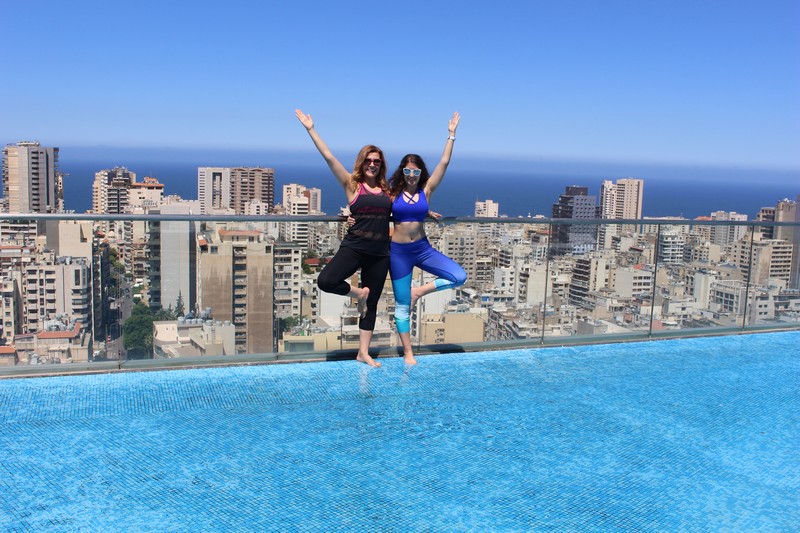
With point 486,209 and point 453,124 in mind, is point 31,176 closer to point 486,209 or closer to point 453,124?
point 486,209

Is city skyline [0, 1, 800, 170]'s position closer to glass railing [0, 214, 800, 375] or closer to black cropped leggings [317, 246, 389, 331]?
glass railing [0, 214, 800, 375]

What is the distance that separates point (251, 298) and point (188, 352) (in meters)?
0.55

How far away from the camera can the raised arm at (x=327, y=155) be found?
462cm

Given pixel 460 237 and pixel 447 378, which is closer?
pixel 447 378

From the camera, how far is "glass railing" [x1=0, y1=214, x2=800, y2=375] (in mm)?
4465

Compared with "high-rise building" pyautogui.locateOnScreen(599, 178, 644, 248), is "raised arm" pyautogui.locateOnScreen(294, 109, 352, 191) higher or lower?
lower

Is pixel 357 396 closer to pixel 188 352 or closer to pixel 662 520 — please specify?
pixel 188 352

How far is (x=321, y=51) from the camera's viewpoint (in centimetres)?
15488

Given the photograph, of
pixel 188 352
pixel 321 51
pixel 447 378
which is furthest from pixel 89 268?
pixel 321 51

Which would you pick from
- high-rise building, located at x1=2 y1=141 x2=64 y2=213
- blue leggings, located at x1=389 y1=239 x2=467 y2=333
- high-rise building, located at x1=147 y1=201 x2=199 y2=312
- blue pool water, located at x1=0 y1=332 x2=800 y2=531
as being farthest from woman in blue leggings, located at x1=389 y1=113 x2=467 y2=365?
high-rise building, located at x1=2 y1=141 x2=64 y2=213

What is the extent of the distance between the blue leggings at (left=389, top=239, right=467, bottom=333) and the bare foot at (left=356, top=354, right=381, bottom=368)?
276 millimetres

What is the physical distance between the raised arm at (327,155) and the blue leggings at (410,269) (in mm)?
528

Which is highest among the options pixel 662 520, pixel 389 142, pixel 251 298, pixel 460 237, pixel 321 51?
pixel 321 51

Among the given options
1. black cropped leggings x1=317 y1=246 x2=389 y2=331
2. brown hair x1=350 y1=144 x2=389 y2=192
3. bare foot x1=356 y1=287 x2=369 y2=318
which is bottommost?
bare foot x1=356 y1=287 x2=369 y2=318
